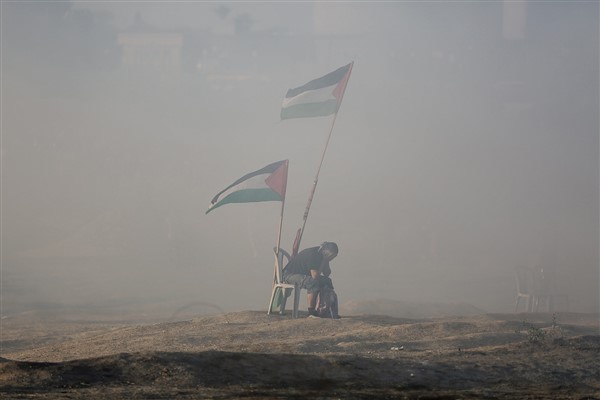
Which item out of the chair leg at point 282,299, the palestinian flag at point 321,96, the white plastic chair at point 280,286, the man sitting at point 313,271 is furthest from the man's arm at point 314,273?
the palestinian flag at point 321,96

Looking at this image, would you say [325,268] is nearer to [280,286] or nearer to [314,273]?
[314,273]

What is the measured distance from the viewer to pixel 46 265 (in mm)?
45000

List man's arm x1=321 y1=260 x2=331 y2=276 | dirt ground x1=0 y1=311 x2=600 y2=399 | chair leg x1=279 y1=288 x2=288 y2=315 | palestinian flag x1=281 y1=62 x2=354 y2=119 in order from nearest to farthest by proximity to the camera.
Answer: dirt ground x1=0 y1=311 x2=600 y2=399
man's arm x1=321 y1=260 x2=331 y2=276
chair leg x1=279 y1=288 x2=288 y2=315
palestinian flag x1=281 y1=62 x2=354 y2=119

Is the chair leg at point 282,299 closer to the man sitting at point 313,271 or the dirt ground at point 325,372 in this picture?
the man sitting at point 313,271

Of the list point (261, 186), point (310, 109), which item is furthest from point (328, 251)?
point (310, 109)

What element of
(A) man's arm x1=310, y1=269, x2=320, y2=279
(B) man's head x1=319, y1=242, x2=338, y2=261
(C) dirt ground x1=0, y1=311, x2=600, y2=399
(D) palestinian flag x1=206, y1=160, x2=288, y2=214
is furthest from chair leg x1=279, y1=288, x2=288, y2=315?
Result: (C) dirt ground x1=0, y1=311, x2=600, y2=399

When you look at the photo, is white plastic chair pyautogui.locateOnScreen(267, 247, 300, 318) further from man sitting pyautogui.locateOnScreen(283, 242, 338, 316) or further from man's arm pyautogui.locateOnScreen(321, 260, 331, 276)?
man's arm pyautogui.locateOnScreen(321, 260, 331, 276)

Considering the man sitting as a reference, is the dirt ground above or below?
below

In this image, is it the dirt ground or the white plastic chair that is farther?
the white plastic chair

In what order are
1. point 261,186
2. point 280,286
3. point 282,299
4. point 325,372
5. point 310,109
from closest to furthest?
point 325,372 → point 280,286 → point 282,299 → point 261,186 → point 310,109

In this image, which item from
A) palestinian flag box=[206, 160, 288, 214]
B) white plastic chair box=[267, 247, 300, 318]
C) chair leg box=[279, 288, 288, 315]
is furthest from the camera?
palestinian flag box=[206, 160, 288, 214]

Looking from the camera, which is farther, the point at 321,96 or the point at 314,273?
the point at 321,96

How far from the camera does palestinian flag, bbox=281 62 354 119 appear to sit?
17938 mm

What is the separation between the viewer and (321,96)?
1809 cm
